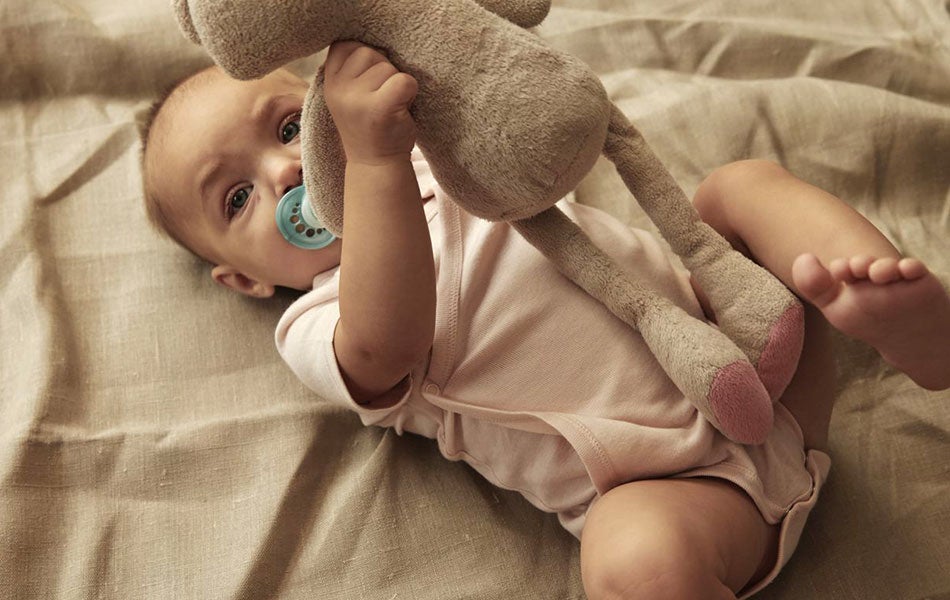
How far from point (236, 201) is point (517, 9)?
443 mm

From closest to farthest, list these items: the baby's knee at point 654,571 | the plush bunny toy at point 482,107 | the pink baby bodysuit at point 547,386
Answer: the plush bunny toy at point 482,107 → the baby's knee at point 654,571 → the pink baby bodysuit at point 547,386

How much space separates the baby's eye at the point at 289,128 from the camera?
3.01 feet

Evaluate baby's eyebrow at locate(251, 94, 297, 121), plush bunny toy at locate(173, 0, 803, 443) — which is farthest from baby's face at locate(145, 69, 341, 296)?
plush bunny toy at locate(173, 0, 803, 443)

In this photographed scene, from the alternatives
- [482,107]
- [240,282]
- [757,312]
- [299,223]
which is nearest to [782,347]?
[757,312]

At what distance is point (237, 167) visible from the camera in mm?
905

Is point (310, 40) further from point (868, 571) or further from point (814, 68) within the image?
point (814, 68)

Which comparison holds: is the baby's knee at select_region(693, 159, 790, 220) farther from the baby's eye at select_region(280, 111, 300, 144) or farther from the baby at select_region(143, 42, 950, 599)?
the baby's eye at select_region(280, 111, 300, 144)

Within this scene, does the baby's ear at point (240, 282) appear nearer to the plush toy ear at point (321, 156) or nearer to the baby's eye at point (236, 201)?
the baby's eye at point (236, 201)

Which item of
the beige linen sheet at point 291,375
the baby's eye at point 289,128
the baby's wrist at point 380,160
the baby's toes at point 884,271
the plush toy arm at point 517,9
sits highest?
the plush toy arm at point 517,9

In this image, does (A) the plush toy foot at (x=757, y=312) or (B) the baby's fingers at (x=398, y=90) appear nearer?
(B) the baby's fingers at (x=398, y=90)

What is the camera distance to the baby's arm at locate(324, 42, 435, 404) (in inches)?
23.1

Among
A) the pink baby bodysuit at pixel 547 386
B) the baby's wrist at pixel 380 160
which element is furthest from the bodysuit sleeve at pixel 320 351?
the baby's wrist at pixel 380 160

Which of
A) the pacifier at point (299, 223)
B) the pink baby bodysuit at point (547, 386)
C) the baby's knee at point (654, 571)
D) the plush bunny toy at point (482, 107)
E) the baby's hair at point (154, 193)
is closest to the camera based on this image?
the plush bunny toy at point (482, 107)

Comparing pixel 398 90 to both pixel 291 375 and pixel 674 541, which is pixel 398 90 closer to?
pixel 674 541
